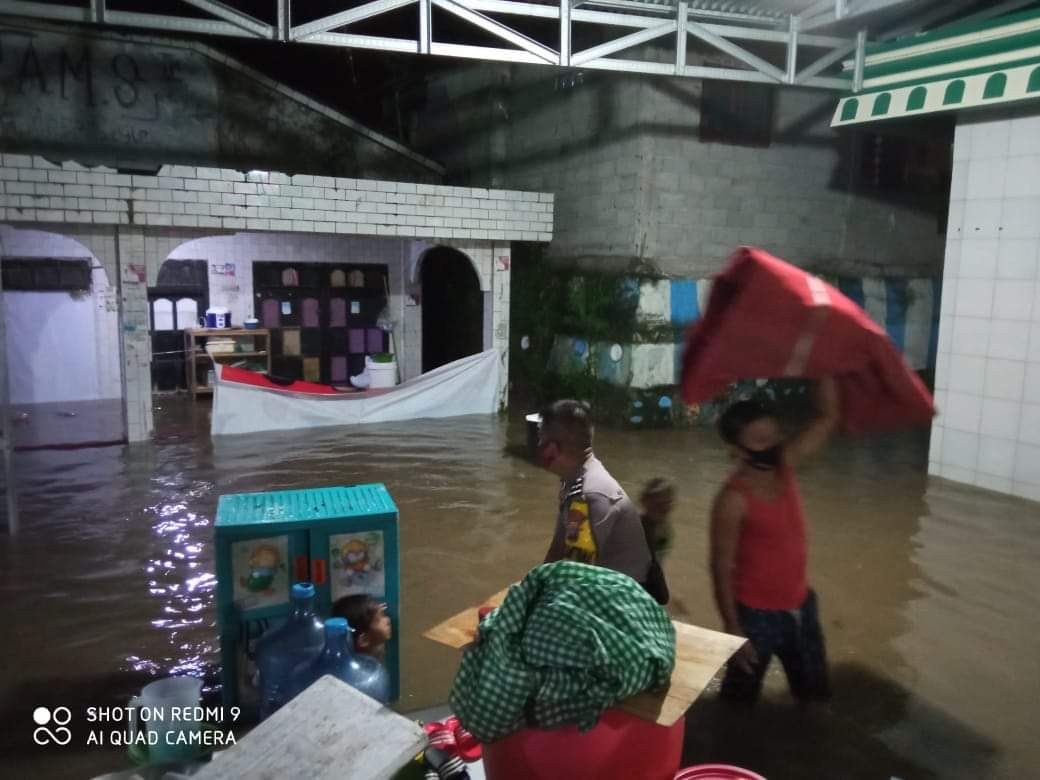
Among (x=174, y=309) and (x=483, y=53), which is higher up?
(x=483, y=53)

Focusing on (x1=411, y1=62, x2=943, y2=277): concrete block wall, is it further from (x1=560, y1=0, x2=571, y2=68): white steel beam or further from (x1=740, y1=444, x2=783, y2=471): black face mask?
(x1=740, y1=444, x2=783, y2=471): black face mask

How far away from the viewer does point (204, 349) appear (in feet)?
38.8

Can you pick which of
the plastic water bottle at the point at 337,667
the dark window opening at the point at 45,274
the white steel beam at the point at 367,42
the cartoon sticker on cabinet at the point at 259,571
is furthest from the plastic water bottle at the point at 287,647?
the dark window opening at the point at 45,274

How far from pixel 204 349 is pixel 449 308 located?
13.3ft

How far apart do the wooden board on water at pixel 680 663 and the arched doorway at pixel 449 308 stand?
32.6 feet

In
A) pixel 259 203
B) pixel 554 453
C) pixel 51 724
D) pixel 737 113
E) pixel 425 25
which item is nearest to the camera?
pixel 554 453

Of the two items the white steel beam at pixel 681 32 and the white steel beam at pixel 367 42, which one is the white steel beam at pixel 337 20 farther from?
the white steel beam at pixel 681 32

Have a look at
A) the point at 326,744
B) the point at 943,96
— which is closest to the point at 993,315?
the point at 943,96

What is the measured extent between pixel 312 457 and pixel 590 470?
5388mm

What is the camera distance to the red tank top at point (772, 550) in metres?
3.02

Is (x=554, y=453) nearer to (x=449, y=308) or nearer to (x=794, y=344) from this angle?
(x=794, y=344)

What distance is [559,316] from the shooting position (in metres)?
11.0

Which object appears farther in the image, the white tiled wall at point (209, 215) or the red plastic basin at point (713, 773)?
the white tiled wall at point (209, 215)

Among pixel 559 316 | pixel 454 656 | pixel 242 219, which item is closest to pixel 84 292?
pixel 242 219
